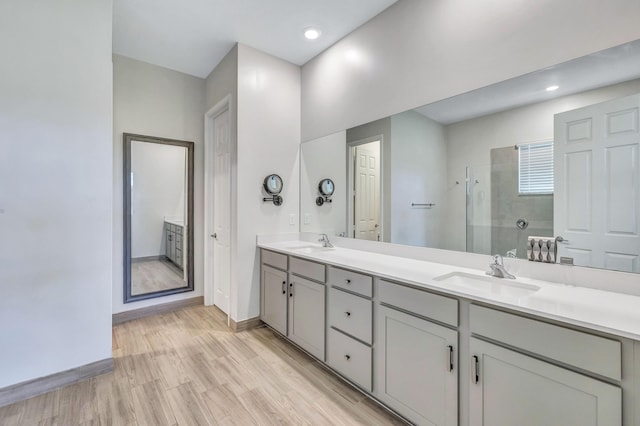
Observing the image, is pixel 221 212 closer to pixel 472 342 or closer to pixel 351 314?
pixel 351 314

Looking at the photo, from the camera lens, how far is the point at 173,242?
347 cm

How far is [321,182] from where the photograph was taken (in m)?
3.11

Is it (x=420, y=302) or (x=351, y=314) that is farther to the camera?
(x=351, y=314)

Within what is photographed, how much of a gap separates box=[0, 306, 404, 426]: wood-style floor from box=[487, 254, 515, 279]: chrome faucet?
1065mm

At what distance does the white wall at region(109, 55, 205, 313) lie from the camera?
3.07 meters

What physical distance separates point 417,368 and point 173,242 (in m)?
3.07

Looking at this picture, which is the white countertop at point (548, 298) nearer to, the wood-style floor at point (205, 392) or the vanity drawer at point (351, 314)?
the vanity drawer at point (351, 314)

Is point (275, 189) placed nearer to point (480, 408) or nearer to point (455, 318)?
point (455, 318)

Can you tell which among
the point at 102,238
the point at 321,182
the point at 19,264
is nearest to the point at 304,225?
the point at 321,182

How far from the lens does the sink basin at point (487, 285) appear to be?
1.44m

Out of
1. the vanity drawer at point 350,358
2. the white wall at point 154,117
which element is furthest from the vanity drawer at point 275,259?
the white wall at point 154,117

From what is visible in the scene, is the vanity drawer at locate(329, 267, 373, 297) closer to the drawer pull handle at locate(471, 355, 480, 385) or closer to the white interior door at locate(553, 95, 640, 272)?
the drawer pull handle at locate(471, 355, 480, 385)

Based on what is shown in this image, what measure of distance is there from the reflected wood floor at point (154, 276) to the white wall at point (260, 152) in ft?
3.44

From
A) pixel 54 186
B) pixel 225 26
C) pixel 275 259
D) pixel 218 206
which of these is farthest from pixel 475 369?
pixel 225 26
